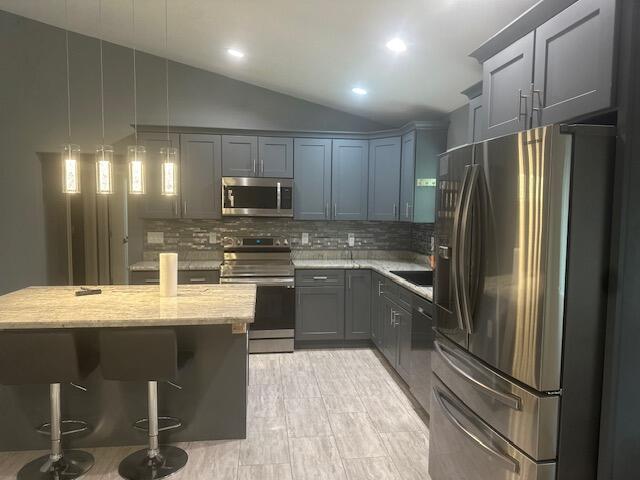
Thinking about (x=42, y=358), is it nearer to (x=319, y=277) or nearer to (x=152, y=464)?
(x=152, y=464)

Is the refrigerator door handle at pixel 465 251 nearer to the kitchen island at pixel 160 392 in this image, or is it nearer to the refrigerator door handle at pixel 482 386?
the refrigerator door handle at pixel 482 386

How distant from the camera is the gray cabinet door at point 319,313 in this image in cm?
458

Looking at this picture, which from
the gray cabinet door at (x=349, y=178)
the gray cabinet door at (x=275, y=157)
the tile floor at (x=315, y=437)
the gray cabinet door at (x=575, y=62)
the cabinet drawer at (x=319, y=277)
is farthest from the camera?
the gray cabinet door at (x=349, y=178)

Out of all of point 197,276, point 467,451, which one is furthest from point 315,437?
point 197,276

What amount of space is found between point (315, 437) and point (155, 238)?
3022mm

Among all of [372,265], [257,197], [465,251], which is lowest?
[372,265]

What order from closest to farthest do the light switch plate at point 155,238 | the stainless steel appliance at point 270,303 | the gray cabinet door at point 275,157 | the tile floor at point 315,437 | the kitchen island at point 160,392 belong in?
the tile floor at point 315,437 → the kitchen island at point 160,392 → the stainless steel appliance at point 270,303 → the gray cabinet door at point 275,157 → the light switch plate at point 155,238

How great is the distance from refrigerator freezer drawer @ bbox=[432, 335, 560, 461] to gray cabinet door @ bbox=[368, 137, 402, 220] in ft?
8.67

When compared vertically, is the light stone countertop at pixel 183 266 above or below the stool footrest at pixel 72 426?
above

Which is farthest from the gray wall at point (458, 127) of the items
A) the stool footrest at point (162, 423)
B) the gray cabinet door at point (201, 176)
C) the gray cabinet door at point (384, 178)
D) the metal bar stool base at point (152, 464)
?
the metal bar stool base at point (152, 464)

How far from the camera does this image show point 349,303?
4.64 meters

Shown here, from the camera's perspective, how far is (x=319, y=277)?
4594mm

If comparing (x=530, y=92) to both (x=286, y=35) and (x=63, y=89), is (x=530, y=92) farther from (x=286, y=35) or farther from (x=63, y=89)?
(x=63, y=89)

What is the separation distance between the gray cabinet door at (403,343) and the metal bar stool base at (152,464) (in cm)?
173
